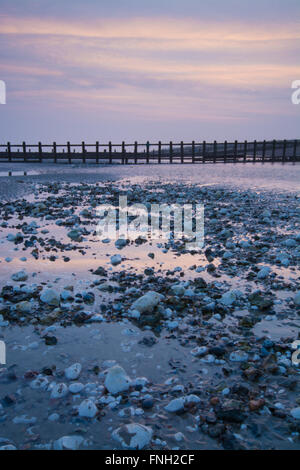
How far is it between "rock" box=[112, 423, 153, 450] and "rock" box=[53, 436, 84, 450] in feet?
0.57

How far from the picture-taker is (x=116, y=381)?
2195 millimetres

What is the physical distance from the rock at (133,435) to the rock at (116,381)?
315 mm

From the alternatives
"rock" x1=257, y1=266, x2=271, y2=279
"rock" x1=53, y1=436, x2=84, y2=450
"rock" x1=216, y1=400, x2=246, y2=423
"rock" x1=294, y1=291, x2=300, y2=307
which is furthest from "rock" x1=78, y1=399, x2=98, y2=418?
"rock" x1=257, y1=266, x2=271, y2=279

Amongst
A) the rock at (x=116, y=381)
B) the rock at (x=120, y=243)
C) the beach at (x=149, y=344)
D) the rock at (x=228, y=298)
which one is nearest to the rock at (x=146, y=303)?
the beach at (x=149, y=344)

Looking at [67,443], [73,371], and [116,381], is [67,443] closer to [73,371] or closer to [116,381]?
[116,381]

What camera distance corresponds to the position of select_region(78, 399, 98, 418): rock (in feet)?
6.50

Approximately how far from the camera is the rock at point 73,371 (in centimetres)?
231

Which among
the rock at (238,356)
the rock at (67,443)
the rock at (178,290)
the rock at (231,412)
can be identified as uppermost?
the rock at (178,290)

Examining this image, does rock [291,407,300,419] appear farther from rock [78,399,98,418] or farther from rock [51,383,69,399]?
rock [51,383,69,399]

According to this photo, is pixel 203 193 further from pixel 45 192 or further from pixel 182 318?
pixel 182 318

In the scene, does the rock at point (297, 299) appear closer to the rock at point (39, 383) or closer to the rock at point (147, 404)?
the rock at point (147, 404)

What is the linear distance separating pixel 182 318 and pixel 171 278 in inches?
39.6
